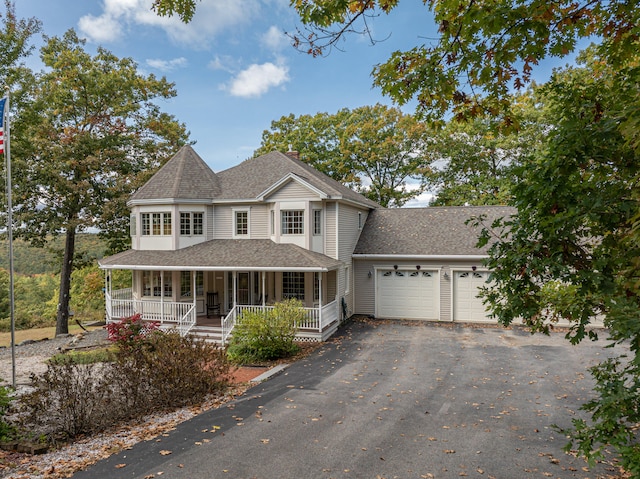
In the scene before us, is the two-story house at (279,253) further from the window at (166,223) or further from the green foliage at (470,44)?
the green foliage at (470,44)

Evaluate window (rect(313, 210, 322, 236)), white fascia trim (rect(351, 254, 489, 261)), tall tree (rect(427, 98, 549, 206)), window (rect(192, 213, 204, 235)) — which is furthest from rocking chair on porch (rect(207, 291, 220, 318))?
tall tree (rect(427, 98, 549, 206))

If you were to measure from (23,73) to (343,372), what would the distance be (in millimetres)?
20689

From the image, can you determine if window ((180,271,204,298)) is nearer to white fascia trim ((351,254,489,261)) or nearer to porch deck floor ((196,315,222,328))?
porch deck floor ((196,315,222,328))

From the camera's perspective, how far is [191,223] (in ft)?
59.6

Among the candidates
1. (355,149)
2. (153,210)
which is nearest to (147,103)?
(153,210)

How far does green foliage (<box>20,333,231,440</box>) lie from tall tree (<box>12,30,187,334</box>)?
15.0 metres

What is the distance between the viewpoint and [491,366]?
1111 cm

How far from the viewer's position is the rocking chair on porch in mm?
18023

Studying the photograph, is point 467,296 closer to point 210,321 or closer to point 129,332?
point 210,321

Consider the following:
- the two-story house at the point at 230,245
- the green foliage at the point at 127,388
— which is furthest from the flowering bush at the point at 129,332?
the two-story house at the point at 230,245

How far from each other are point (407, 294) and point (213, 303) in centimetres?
933

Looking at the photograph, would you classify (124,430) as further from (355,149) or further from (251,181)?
(355,149)

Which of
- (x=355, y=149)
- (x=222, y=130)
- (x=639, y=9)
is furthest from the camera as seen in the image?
(x=355, y=149)

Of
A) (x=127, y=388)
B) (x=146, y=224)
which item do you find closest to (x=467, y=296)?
(x=127, y=388)
